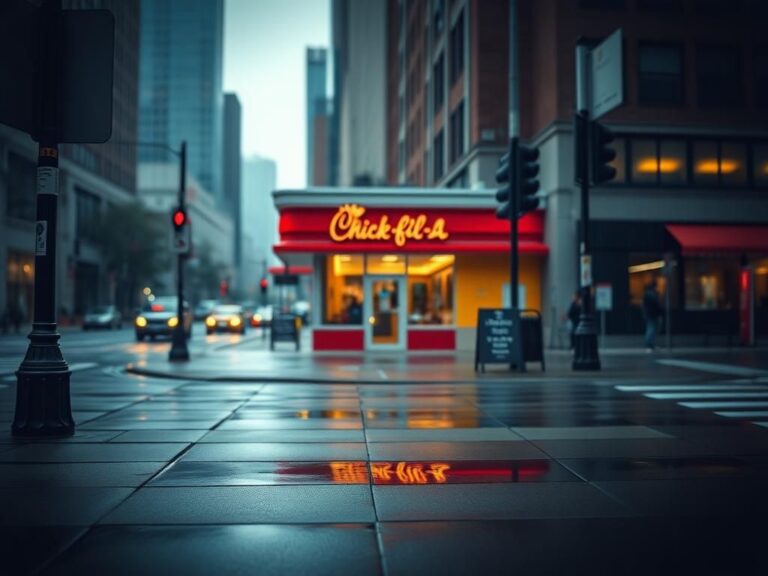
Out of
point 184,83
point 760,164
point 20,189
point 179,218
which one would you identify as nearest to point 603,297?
point 760,164

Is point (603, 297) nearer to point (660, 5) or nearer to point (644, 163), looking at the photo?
point (644, 163)

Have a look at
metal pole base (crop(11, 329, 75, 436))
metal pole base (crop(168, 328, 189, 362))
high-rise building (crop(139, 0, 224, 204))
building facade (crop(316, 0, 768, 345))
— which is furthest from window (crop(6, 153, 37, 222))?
high-rise building (crop(139, 0, 224, 204))

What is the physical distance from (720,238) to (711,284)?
6.35 ft

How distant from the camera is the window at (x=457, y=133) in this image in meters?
32.8

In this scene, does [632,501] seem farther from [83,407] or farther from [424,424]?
[83,407]

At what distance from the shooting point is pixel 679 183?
26578mm

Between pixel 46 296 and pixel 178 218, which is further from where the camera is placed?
pixel 178 218

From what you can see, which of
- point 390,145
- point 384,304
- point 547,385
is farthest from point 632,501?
point 390,145

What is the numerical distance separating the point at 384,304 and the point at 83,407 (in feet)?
51.4

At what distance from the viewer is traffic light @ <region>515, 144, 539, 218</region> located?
16.3 metres

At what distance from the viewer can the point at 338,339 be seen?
1008 inches

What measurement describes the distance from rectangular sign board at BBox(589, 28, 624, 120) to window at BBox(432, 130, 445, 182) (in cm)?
2015

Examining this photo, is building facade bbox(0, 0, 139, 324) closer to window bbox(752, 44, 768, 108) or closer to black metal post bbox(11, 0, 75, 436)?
window bbox(752, 44, 768, 108)

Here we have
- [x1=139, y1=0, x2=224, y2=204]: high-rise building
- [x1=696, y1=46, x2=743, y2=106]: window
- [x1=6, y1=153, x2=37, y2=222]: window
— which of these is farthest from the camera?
[x1=139, y1=0, x2=224, y2=204]: high-rise building
